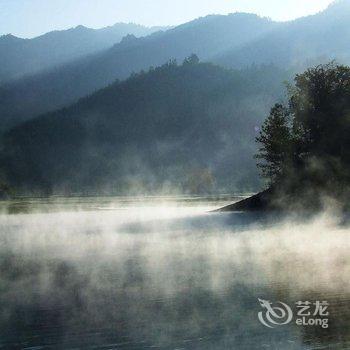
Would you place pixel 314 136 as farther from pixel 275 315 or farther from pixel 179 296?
pixel 275 315

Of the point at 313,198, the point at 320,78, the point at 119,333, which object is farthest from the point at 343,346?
the point at 320,78

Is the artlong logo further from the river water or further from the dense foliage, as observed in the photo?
the dense foliage

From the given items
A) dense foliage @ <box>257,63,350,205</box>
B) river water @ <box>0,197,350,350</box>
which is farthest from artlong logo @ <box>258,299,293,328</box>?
dense foliage @ <box>257,63,350,205</box>

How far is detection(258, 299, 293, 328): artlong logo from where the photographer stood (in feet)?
58.7

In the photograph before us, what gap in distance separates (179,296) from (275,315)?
4.99 m

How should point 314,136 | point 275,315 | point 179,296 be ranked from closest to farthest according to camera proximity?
point 275,315 < point 179,296 < point 314,136

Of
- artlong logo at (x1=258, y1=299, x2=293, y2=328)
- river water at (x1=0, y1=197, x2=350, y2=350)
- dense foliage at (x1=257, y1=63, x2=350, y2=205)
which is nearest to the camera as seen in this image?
river water at (x1=0, y1=197, x2=350, y2=350)

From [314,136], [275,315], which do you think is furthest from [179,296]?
[314,136]

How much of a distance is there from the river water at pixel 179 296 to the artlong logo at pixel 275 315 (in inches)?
1.3

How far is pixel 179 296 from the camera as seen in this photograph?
22797mm

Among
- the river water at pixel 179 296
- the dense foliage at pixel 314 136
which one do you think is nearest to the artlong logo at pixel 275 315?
the river water at pixel 179 296

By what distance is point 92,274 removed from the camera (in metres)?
29.6

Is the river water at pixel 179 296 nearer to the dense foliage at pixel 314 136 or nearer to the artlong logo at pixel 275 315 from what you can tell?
the artlong logo at pixel 275 315

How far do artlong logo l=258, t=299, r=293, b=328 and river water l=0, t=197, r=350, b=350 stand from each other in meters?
0.03
